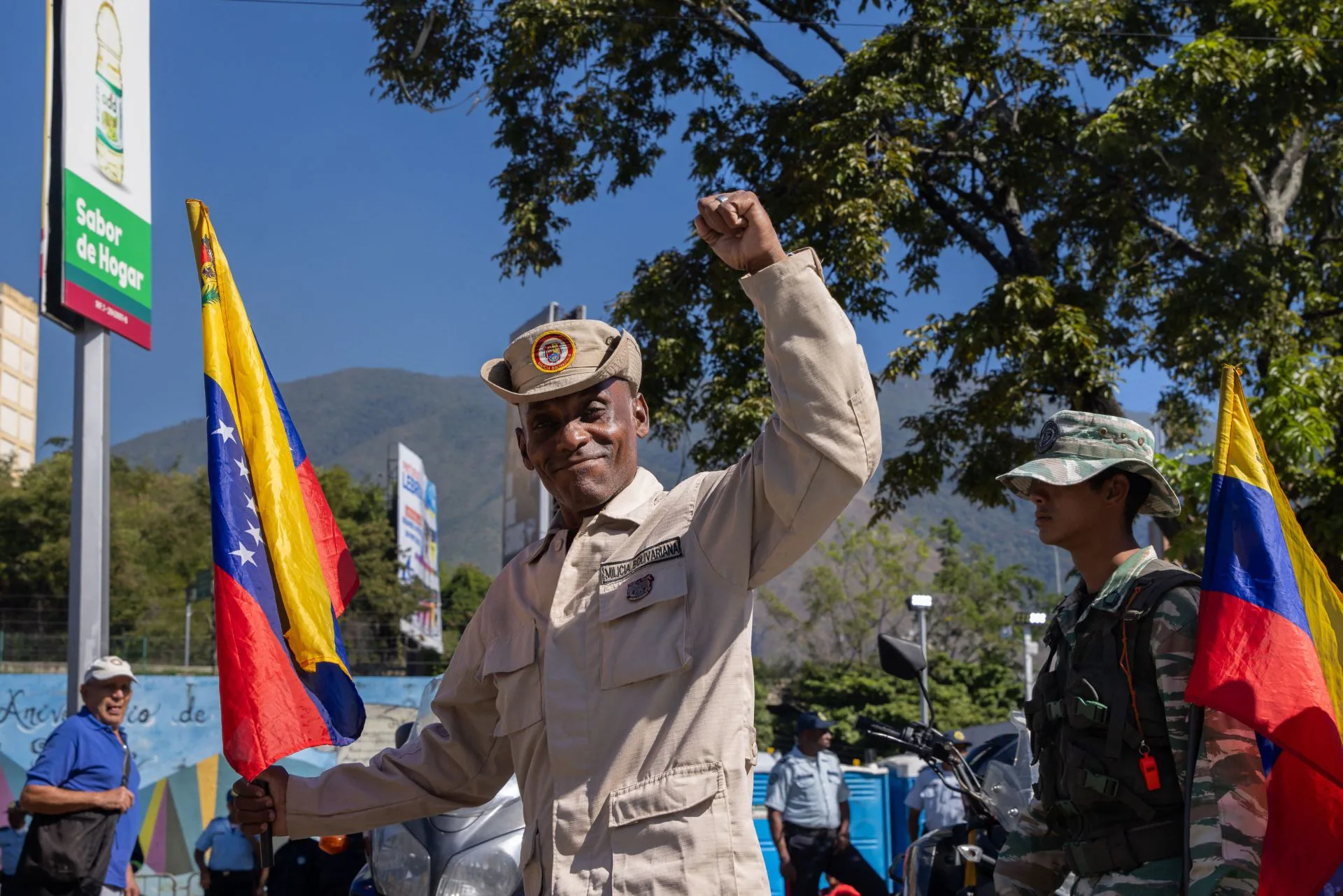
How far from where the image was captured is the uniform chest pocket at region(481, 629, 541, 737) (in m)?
2.61

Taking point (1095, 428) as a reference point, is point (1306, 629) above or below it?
below

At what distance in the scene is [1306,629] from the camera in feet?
10.4

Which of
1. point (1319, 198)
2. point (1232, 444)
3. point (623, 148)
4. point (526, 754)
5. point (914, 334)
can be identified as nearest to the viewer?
point (526, 754)

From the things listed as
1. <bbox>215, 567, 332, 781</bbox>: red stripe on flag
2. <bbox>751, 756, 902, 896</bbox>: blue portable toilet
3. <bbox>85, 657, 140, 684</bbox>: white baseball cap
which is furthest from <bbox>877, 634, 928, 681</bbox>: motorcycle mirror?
<bbox>751, 756, 902, 896</bbox>: blue portable toilet

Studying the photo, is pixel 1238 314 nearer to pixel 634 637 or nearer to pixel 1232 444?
pixel 1232 444

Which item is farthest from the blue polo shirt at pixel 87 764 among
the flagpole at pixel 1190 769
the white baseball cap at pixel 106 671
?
the flagpole at pixel 1190 769

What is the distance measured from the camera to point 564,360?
267 cm

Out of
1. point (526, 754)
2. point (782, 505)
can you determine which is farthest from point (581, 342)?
point (526, 754)

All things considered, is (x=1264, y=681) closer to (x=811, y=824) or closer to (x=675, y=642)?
(x=675, y=642)

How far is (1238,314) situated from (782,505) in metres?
10.8

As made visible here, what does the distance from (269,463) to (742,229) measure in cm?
164

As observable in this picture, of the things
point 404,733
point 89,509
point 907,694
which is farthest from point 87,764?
point 907,694

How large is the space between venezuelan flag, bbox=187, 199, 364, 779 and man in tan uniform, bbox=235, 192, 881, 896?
207 millimetres

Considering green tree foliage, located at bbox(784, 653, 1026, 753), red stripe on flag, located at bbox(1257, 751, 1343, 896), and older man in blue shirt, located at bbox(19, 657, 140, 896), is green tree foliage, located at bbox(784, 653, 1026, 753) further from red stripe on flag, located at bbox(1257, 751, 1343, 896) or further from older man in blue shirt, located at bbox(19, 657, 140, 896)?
red stripe on flag, located at bbox(1257, 751, 1343, 896)
